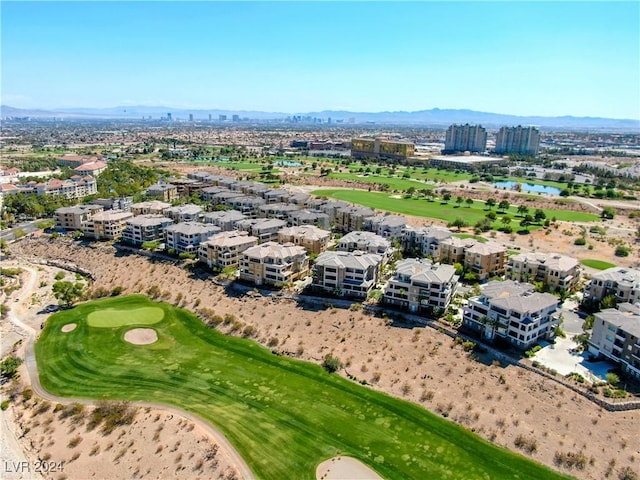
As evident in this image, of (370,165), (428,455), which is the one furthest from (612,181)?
(428,455)

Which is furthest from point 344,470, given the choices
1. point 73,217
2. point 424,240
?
point 73,217

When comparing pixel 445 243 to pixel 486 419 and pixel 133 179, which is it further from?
pixel 133 179

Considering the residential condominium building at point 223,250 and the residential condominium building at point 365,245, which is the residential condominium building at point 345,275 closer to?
the residential condominium building at point 365,245

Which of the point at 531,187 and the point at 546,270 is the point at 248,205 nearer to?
the point at 546,270

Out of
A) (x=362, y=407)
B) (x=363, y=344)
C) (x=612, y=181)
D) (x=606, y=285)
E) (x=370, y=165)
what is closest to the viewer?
(x=362, y=407)

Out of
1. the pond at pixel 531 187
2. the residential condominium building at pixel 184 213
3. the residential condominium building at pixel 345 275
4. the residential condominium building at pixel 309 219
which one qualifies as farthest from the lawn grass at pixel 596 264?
the pond at pixel 531 187

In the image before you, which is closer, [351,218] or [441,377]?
[441,377]

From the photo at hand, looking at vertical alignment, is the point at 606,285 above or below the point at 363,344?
above

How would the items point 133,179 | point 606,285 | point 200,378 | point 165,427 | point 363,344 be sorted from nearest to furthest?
point 165,427, point 200,378, point 363,344, point 606,285, point 133,179
